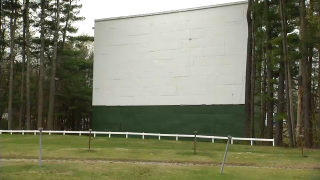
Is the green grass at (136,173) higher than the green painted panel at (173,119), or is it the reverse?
the green painted panel at (173,119)

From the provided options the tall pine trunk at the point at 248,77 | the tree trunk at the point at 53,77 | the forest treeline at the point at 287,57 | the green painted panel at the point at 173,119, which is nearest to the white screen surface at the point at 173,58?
the green painted panel at the point at 173,119

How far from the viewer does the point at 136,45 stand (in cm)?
3019

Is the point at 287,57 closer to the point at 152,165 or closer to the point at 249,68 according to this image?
the point at 249,68

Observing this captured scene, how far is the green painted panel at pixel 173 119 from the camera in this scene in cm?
2689

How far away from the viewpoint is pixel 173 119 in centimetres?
2892

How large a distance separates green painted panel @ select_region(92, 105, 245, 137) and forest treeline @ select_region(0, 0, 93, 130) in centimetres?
555

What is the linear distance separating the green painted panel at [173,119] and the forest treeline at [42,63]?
218 inches

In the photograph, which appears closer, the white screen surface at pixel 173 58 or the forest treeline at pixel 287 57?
the forest treeline at pixel 287 57

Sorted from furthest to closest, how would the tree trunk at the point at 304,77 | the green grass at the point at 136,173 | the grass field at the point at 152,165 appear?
1. the tree trunk at the point at 304,77
2. the grass field at the point at 152,165
3. the green grass at the point at 136,173

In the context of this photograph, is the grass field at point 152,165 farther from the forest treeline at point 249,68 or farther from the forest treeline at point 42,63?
the forest treeline at point 42,63

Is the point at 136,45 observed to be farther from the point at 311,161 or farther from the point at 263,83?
the point at 311,161

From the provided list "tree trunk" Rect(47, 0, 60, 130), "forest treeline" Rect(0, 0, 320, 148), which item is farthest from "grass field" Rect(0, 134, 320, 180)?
"tree trunk" Rect(47, 0, 60, 130)

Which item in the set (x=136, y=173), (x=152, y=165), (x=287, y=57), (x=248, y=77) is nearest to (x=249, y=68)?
(x=248, y=77)

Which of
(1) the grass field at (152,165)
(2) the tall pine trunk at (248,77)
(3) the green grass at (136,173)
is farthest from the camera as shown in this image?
(2) the tall pine trunk at (248,77)
